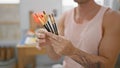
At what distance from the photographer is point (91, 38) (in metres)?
0.77

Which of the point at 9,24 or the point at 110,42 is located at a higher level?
the point at 110,42

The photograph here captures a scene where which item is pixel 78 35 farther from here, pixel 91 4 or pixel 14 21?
pixel 14 21

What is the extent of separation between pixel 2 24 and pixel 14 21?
0.15 metres

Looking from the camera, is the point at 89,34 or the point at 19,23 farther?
the point at 19,23

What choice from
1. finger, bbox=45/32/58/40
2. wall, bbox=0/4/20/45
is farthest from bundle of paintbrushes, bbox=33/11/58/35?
wall, bbox=0/4/20/45

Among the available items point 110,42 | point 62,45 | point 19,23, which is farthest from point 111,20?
point 19,23

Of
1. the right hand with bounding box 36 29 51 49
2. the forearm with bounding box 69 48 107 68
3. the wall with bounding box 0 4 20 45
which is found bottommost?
the wall with bounding box 0 4 20 45

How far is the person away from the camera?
70 cm

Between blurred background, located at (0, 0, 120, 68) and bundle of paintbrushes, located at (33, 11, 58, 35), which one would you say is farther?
blurred background, located at (0, 0, 120, 68)

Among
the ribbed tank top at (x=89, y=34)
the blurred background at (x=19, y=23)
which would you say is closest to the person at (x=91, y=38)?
the ribbed tank top at (x=89, y=34)

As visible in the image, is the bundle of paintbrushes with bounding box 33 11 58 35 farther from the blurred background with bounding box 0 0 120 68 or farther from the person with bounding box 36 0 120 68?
the blurred background with bounding box 0 0 120 68

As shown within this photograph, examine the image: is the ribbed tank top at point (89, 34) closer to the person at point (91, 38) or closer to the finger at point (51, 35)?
the person at point (91, 38)

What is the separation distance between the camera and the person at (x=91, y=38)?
2.29 feet

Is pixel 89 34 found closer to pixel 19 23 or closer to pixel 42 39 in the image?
pixel 42 39
